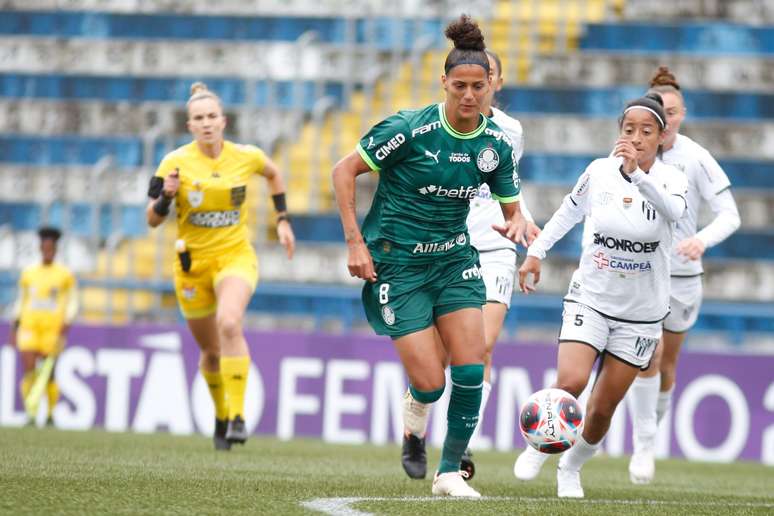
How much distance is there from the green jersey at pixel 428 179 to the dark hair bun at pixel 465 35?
0.34 meters

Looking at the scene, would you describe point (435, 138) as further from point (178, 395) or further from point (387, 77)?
point (387, 77)

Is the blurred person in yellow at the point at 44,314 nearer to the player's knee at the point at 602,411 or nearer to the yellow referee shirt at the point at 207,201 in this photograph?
the yellow referee shirt at the point at 207,201

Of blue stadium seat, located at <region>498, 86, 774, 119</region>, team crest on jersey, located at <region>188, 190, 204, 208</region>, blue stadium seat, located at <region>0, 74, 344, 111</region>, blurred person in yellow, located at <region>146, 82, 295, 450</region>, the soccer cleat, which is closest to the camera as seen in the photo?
the soccer cleat

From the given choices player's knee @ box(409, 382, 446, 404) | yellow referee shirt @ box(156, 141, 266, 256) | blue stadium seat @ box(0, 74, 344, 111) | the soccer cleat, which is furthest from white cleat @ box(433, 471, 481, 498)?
blue stadium seat @ box(0, 74, 344, 111)

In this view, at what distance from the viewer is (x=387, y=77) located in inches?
725

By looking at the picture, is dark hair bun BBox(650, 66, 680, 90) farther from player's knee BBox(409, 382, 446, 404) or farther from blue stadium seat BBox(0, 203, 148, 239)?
blue stadium seat BBox(0, 203, 148, 239)

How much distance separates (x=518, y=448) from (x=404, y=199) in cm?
732

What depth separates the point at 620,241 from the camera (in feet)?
24.5

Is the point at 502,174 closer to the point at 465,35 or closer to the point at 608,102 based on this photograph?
Result: the point at 465,35

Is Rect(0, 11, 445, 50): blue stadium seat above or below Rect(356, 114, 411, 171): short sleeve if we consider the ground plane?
above

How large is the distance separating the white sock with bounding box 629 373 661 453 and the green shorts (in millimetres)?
2764

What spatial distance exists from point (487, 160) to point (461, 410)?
123 cm

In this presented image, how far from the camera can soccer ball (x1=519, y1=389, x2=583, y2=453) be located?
23.3 feet

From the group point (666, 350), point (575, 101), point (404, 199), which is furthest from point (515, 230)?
point (575, 101)
